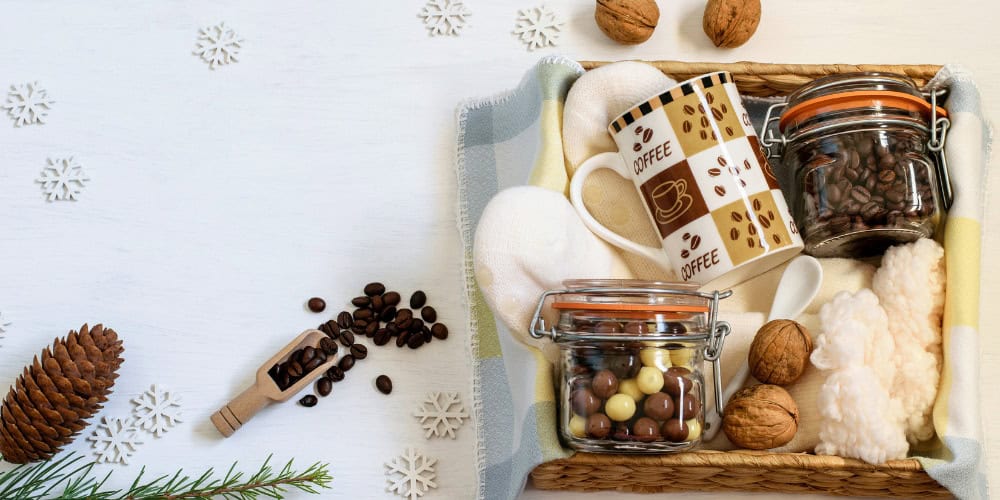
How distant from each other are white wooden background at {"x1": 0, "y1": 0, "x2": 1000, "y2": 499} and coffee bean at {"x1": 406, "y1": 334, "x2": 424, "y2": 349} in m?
0.01

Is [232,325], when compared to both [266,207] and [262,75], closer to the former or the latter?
[266,207]

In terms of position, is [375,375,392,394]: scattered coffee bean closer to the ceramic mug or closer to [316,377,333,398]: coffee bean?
[316,377,333,398]: coffee bean

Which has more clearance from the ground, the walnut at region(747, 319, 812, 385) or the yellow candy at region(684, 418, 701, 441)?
the walnut at region(747, 319, 812, 385)

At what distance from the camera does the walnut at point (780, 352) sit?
860 millimetres

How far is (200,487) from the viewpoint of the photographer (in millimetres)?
979

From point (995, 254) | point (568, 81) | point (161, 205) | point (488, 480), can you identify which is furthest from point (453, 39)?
point (995, 254)

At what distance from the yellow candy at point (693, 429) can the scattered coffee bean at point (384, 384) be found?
0.35 metres

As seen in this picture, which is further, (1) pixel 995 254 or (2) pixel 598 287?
(1) pixel 995 254

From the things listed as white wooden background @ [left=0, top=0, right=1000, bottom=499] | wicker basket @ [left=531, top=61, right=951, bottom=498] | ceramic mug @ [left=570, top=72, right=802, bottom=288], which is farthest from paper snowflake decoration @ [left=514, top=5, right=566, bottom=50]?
ceramic mug @ [left=570, top=72, right=802, bottom=288]

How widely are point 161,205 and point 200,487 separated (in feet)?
1.13

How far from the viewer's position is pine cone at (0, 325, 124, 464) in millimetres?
929

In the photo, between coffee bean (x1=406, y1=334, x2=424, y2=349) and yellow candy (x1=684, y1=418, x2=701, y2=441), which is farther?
coffee bean (x1=406, y1=334, x2=424, y2=349)

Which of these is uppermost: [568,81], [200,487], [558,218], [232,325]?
[568,81]

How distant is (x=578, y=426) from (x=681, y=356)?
0.12 meters
